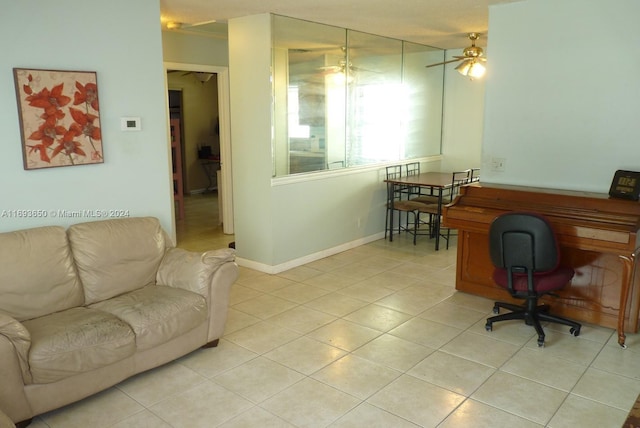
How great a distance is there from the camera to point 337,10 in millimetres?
4430

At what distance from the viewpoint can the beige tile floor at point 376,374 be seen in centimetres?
263

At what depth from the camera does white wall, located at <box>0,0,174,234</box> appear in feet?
9.94

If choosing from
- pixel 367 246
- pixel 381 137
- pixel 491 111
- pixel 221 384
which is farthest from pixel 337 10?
pixel 221 384

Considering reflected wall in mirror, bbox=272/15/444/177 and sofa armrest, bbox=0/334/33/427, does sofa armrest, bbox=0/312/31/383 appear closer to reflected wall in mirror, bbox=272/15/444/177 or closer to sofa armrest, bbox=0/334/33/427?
sofa armrest, bbox=0/334/33/427

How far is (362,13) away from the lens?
4.56m

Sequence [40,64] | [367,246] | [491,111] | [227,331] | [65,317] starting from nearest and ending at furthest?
1. [65,317]
2. [40,64]
3. [227,331]
4. [491,111]
5. [367,246]

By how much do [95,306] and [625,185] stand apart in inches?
143

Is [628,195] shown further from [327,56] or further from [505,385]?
[327,56]

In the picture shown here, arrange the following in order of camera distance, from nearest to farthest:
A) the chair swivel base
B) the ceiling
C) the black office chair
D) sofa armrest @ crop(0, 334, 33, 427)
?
sofa armrest @ crop(0, 334, 33, 427)
the black office chair
the chair swivel base
the ceiling

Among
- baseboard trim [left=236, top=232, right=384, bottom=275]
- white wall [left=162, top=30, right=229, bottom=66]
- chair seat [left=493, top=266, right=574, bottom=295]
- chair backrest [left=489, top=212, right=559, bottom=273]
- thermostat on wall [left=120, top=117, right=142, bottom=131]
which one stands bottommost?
baseboard trim [left=236, top=232, right=384, bottom=275]

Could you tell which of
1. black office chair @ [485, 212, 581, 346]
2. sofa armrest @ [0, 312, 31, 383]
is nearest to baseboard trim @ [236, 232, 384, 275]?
black office chair @ [485, 212, 581, 346]

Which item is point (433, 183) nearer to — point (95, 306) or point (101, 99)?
point (101, 99)

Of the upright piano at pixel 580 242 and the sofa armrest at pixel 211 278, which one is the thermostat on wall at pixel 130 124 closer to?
the sofa armrest at pixel 211 278

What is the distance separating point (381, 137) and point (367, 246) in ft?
4.42
